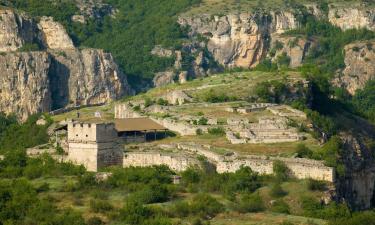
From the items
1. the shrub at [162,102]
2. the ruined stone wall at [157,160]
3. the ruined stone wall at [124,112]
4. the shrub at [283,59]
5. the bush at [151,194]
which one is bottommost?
the bush at [151,194]

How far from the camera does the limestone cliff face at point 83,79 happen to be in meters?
164

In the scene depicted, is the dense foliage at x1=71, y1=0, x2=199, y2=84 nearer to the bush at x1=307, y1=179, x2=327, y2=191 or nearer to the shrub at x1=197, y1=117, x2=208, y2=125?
the shrub at x1=197, y1=117, x2=208, y2=125

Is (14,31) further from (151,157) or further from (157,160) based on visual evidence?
(157,160)

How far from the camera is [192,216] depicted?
94875mm

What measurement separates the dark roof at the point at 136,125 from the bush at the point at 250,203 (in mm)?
14124

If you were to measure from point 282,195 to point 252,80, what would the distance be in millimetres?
38152

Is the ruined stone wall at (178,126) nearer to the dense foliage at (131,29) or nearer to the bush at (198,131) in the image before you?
the bush at (198,131)

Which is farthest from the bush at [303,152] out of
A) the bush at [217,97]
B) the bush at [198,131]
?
the bush at [217,97]

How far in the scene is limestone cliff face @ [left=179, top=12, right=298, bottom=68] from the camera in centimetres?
18450

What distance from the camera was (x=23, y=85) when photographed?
159m

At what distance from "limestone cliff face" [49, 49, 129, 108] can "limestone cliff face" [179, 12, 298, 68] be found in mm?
19232

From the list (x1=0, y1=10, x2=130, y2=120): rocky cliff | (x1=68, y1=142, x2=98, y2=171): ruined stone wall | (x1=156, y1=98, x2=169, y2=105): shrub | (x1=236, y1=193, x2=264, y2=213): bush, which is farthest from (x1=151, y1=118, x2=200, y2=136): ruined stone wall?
(x1=0, y1=10, x2=130, y2=120): rocky cliff

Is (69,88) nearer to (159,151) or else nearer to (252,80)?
(252,80)

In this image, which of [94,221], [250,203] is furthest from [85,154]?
[94,221]
